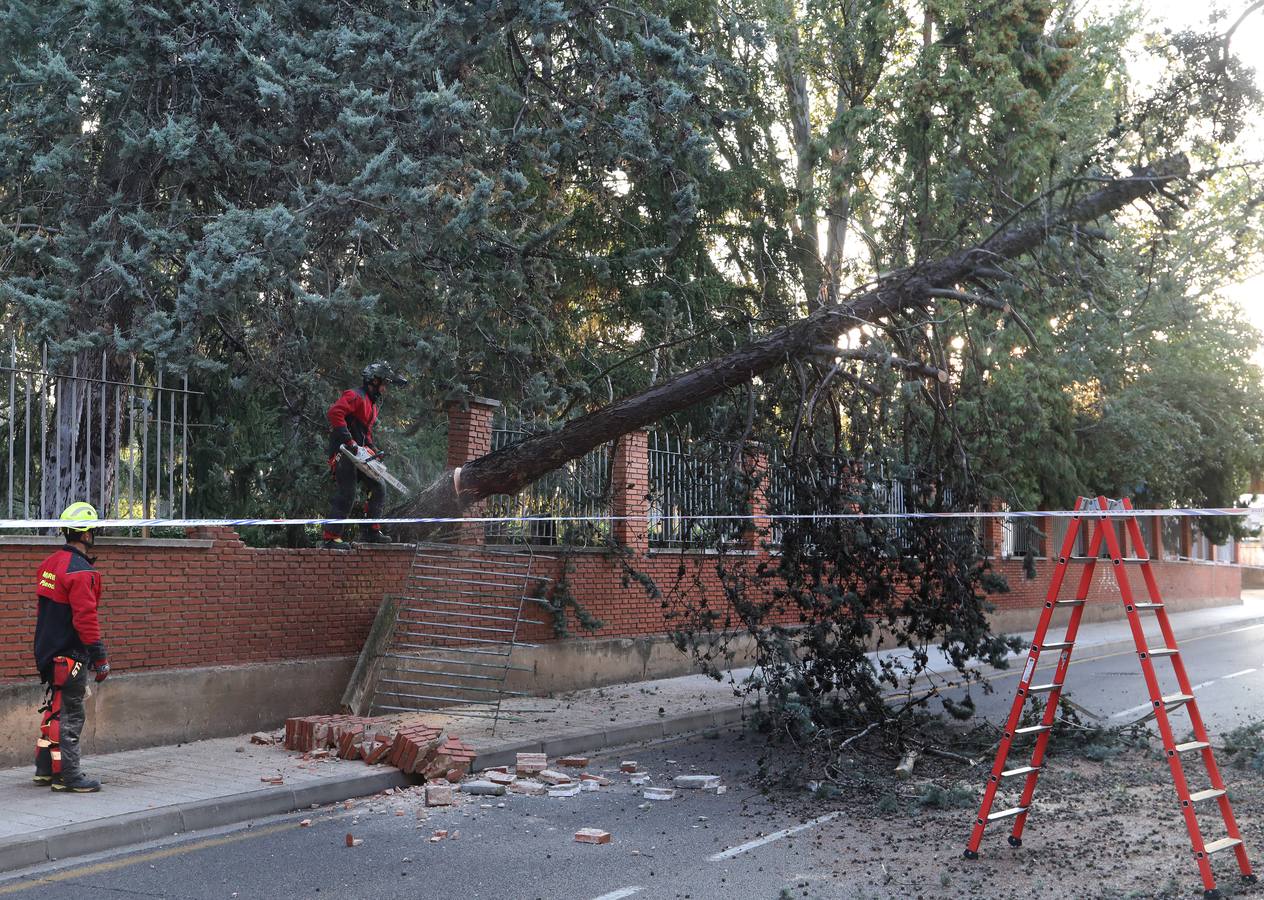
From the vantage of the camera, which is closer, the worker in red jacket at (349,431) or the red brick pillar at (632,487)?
the worker in red jacket at (349,431)

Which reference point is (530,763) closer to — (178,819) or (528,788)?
(528,788)

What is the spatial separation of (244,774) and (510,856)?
283 cm

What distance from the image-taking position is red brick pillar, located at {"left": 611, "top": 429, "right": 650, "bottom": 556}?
51.3 feet

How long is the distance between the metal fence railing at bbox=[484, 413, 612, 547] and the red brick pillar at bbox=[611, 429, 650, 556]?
0.52ft

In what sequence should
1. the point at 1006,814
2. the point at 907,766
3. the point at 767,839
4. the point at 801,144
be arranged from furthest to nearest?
the point at 801,144
the point at 907,766
the point at 767,839
the point at 1006,814

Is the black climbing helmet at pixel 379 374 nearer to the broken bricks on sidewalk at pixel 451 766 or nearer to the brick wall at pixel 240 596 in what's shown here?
the brick wall at pixel 240 596

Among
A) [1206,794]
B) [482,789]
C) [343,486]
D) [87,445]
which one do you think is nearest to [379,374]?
[343,486]

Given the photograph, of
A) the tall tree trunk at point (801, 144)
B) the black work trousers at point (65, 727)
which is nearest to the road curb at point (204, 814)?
the black work trousers at point (65, 727)

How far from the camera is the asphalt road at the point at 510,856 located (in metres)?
6.39

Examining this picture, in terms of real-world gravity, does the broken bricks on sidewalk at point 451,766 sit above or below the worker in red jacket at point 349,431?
below

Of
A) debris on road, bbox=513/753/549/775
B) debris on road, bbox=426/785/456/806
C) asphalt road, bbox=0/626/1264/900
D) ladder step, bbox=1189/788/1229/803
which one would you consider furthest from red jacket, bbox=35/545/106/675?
ladder step, bbox=1189/788/1229/803

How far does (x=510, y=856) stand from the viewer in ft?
23.3

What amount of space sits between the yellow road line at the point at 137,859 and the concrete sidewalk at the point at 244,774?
0.29m

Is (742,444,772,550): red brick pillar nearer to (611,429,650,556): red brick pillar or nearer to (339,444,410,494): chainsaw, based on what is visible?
(611,429,650,556): red brick pillar
